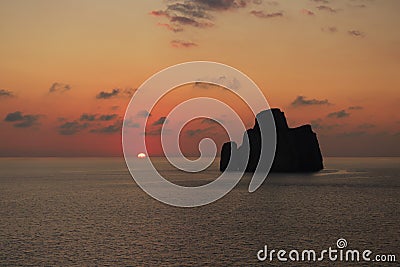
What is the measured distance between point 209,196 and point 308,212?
33674 millimetres

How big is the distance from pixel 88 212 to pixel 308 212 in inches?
1446

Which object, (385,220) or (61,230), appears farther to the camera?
(385,220)

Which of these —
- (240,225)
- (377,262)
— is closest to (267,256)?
(377,262)

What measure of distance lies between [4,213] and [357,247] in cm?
5646

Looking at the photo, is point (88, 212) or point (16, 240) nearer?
point (16, 240)

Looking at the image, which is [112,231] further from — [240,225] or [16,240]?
[240,225]

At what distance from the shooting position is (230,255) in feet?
153

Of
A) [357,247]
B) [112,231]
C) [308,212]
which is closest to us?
[357,247]

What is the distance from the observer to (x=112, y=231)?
198ft

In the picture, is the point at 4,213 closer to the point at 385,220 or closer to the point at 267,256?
the point at 267,256

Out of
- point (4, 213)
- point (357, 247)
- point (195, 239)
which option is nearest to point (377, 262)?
point (357, 247)

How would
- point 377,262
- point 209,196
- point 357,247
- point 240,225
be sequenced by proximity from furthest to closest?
point 209,196, point 240,225, point 357,247, point 377,262

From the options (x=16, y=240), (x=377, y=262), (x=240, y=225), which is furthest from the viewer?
(x=240, y=225)

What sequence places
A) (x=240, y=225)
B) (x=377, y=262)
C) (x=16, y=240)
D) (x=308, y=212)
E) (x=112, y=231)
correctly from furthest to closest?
(x=308, y=212) → (x=240, y=225) → (x=112, y=231) → (x=16, y=240) → (x=377, y=262)
